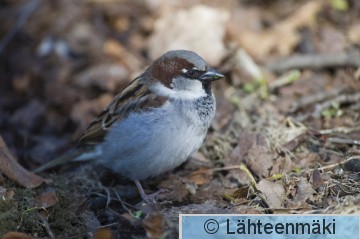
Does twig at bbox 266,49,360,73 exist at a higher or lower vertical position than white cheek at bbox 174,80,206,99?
higher

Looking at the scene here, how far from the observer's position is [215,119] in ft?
15.9

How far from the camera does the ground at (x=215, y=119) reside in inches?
137

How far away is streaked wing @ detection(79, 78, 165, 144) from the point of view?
4.10 meters

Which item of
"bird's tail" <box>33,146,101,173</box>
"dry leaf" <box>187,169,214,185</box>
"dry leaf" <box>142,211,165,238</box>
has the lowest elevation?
"bird's tail" <box>33,146,101,173</box>

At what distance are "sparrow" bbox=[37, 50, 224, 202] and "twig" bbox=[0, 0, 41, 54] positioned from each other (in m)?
2.59

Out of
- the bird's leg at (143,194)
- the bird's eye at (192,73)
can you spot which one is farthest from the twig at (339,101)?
the bird's leg at (143,194)

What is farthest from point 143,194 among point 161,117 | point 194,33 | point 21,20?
point 21,20

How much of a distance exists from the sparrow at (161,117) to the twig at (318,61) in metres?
1.52

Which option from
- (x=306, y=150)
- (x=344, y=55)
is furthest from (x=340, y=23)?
(x=306, y=150)

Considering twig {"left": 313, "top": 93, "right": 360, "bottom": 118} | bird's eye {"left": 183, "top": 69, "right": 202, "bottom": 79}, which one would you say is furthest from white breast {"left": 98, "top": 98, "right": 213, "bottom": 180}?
twig {"left": 313, "top": 93, "right": 360, "bottom": 118}

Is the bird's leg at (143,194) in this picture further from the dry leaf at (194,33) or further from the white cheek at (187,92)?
the dry leaf at (194,33)

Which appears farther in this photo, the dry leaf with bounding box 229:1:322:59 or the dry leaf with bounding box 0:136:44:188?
the dry leaf with bounding box 229:1:322:59

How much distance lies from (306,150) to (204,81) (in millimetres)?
918

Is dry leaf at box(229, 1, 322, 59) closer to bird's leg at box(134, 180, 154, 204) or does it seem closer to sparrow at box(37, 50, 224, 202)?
sparrow at box(37, 50, 224, 202)
